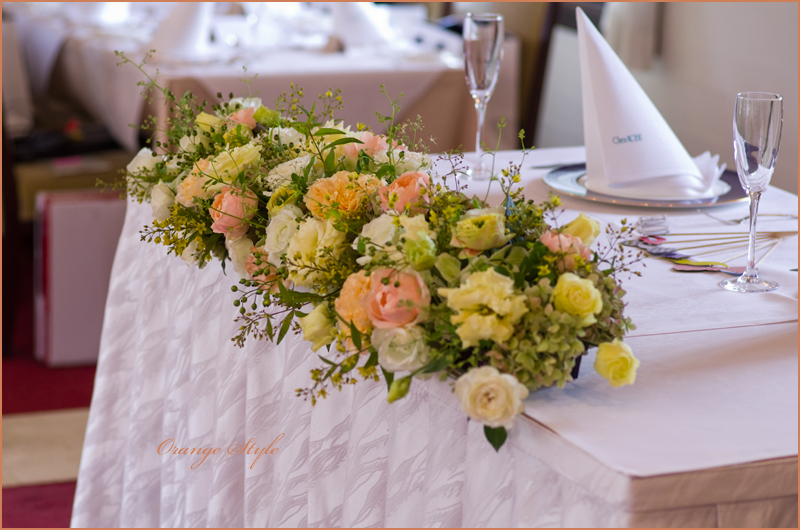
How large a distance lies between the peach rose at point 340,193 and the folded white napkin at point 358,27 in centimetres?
229

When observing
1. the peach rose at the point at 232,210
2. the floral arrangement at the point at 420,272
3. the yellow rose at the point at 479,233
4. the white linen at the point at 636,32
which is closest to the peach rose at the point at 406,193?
the floral arrangement at the point at 420,272

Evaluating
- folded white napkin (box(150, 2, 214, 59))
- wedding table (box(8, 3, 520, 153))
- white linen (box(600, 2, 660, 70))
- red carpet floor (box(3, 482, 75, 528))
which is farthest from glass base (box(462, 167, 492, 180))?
white linen (box(600, 2, 660, 70))

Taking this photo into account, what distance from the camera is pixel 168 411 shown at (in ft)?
4.49

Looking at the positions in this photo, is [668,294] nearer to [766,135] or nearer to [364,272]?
[766,135]

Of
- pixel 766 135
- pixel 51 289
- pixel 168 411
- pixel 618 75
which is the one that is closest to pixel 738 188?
pixel 618 75

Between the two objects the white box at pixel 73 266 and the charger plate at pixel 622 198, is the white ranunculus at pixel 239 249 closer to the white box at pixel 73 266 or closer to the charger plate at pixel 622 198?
the charger plate at pixel 622 198

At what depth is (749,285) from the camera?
0.98m

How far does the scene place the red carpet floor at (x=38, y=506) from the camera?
6.40 feet

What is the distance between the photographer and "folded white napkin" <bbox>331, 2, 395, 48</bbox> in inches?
121

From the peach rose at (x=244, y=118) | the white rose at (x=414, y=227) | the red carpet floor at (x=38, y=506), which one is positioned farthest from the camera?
the red carpet floor at (x=38, y=506)

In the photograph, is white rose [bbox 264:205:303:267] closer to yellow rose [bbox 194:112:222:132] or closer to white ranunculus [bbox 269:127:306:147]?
white ranunculus [bbox 269:127:306:147]

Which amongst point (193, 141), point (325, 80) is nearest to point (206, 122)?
point (193, 141)

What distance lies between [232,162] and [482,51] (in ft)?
2.02

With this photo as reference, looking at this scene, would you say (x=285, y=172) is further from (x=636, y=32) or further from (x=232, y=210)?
(x=636, y=32)
